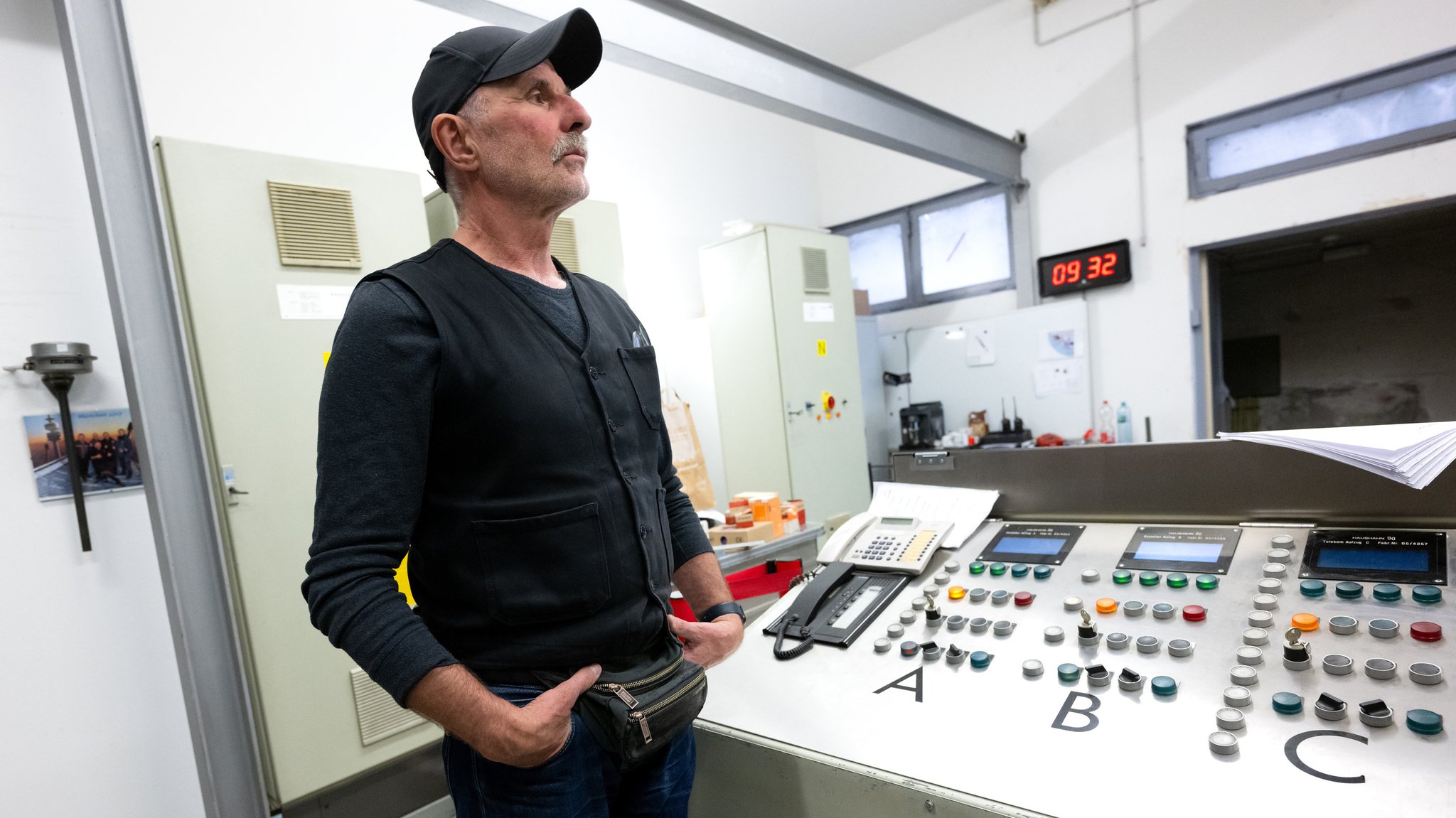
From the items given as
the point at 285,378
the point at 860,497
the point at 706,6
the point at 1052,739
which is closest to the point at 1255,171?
the point at 860,497

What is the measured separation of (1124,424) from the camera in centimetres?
412

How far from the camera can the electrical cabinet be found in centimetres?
387

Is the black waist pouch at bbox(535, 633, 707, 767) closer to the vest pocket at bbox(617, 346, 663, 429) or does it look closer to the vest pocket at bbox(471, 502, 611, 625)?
the vest pocket at bbox(471, 502, 611, 625)

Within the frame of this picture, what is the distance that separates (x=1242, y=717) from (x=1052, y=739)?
181 millimetres

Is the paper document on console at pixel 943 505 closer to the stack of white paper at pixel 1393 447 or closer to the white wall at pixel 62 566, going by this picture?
the stack of white paper at pixel 1393 447

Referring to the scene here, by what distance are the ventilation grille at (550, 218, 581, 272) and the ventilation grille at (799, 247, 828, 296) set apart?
5.11 feet

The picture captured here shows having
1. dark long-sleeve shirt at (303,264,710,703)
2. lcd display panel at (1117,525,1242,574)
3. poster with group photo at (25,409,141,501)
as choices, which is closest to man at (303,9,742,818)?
dark long-sleeve shirt at (303,264,710,703)

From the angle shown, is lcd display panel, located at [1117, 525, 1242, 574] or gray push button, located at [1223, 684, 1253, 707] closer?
gray push button, located at [1223, 684, 1253, 707]

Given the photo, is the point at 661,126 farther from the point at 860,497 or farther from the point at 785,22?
the point at 860,497

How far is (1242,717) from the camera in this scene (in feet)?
2.39

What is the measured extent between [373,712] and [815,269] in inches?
119

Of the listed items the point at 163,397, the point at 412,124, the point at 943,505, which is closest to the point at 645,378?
the point at 943,505

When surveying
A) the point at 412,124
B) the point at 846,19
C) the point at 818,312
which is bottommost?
the point at 818,312

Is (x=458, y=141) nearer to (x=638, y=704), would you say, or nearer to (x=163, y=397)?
(x=638, y=704)
